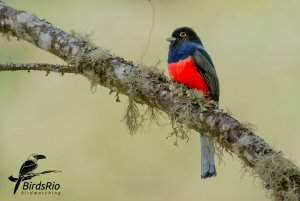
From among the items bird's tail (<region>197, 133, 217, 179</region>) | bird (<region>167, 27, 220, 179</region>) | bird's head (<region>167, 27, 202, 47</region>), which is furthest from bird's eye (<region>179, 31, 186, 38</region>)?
bird's tail (<region>197, 133, 217, 179</region>)

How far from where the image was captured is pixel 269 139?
8.63 metres

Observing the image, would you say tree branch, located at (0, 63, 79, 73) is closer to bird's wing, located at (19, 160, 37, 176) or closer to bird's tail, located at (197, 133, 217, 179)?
bird's tail, located at (197, 133, 217, 179)

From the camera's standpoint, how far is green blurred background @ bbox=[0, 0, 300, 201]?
9070 mm

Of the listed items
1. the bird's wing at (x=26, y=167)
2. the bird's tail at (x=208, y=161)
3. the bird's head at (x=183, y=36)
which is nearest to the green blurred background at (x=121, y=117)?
the bird's wing at (x=26, y=167)

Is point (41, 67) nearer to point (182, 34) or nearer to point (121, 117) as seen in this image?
point (182, 34)

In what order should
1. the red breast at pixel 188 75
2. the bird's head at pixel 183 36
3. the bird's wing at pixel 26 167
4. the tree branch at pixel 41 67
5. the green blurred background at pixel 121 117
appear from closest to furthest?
the tree branch at pixel 41 67 → the red breast at pixel 188 75 → the bird's head at pixel 183 36 → the bird's wing at pixel 26 167 → the green blurred background at pixel 121 117

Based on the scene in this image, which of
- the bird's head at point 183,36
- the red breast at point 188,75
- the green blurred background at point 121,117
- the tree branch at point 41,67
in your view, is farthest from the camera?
the green blurred background at point 121,117

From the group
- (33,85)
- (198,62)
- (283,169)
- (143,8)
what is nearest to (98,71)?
(198,62)

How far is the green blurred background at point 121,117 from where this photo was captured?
9.07 metres

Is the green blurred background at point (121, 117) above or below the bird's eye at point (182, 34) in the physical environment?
above

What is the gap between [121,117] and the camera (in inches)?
361

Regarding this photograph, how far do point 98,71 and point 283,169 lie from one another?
4.40 ft

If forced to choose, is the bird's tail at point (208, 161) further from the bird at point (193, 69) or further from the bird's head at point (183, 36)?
→ the bird's head at point (183, 36)

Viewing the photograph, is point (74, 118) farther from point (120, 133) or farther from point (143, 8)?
point (143, 8)
